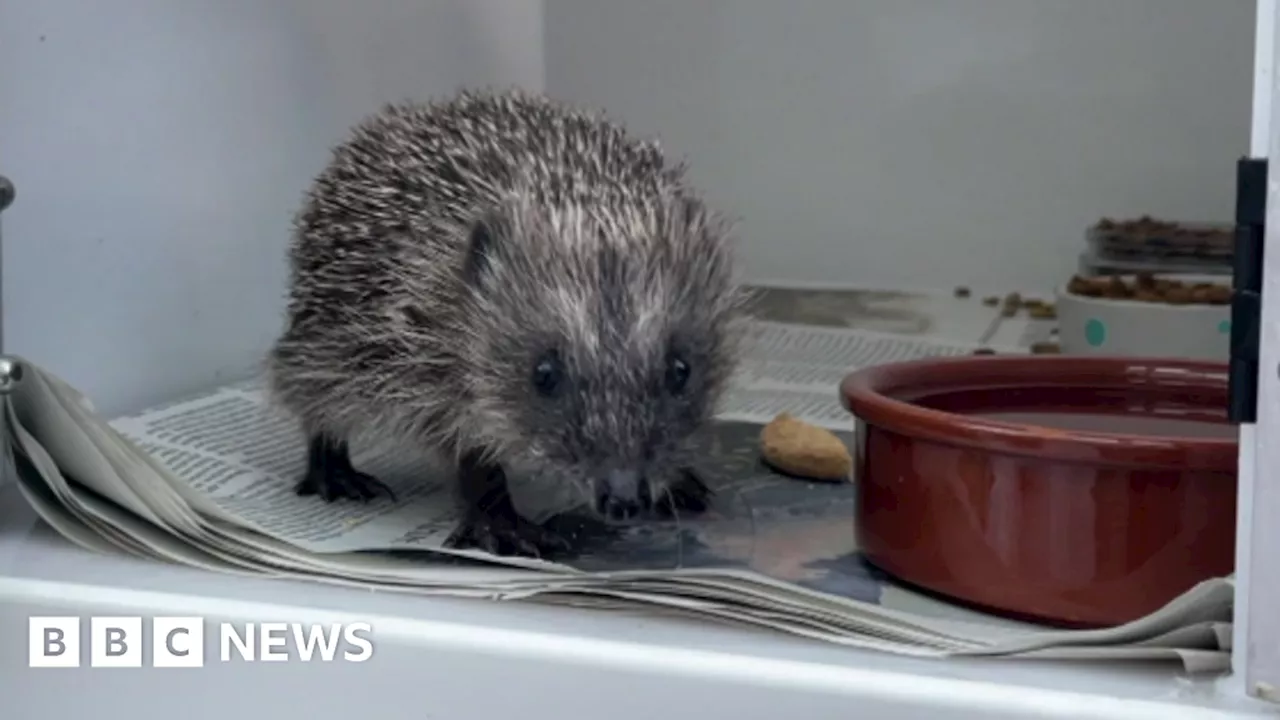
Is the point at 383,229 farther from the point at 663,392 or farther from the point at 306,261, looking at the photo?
the point at 663,392

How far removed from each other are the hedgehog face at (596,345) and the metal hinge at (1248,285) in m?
0.37

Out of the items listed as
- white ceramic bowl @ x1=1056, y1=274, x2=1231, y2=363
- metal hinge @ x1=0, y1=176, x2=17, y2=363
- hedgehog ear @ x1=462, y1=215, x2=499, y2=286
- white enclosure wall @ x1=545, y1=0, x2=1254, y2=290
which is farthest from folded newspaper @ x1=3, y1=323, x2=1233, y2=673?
white enclosure wall @ x1=545, y1=0, x2=1254, y2=290

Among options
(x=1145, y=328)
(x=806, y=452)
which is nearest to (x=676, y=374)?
(x=806, y=452)

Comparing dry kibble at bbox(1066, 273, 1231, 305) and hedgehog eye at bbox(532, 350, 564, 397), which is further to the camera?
dry kibble at bbox(1066, 273, 1231, 305)

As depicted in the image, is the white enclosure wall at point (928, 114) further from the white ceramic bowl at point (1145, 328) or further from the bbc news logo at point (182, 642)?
the bbc news logo at point (182, 642)

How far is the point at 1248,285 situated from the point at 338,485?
0.64 meters

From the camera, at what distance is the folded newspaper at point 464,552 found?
2.28ft

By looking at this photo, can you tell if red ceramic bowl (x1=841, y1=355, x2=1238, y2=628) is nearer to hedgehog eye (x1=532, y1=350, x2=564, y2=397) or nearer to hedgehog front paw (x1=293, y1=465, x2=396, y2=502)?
hedgehog eye (x1=532, y1=350, x2=564, y2=397)

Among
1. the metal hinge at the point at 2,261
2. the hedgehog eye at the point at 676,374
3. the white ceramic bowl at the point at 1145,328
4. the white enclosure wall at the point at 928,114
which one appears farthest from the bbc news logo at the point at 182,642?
the white enclosure wall at the point at 928,114

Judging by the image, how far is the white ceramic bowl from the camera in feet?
4.96

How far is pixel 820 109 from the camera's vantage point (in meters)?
1.95

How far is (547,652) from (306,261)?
0.50m

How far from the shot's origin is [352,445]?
1187mm

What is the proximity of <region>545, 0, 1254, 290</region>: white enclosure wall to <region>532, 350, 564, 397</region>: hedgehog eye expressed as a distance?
1.09m
